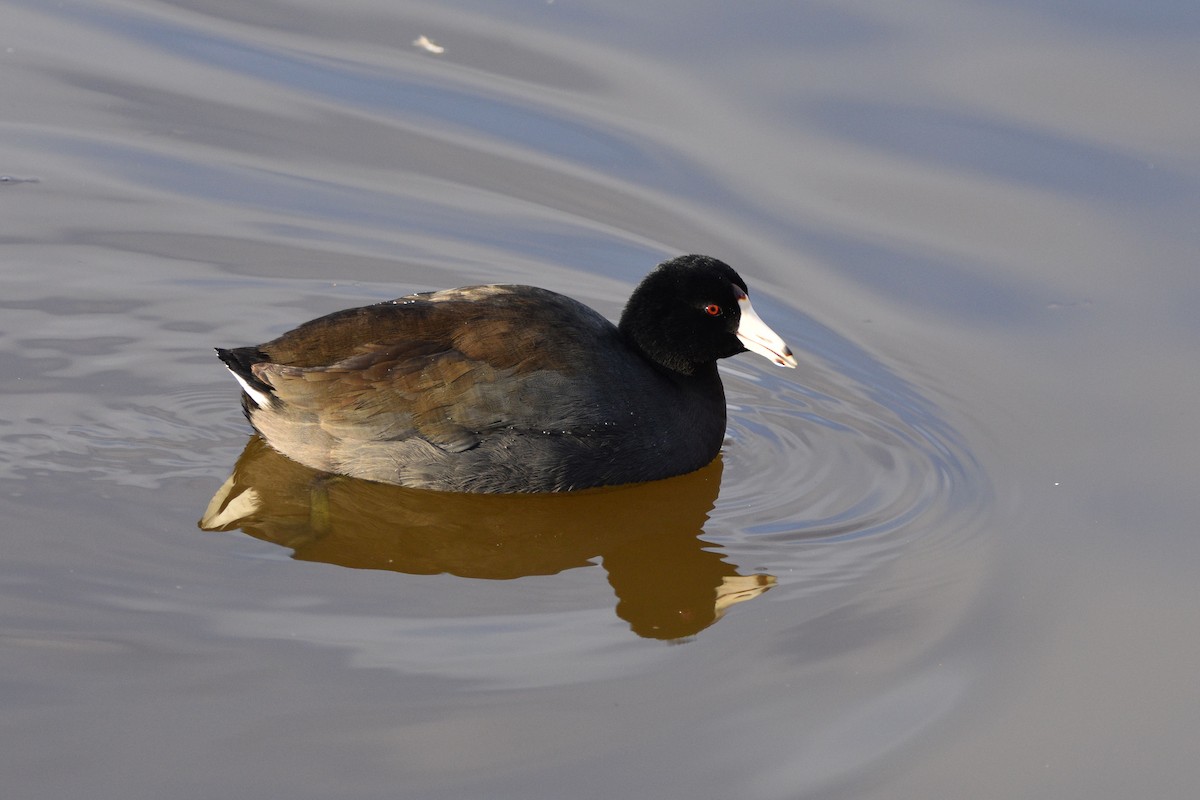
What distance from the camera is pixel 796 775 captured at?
4645 mm

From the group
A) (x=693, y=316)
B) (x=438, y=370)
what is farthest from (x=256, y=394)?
(x=693, y=316)

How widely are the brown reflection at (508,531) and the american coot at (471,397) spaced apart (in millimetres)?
92

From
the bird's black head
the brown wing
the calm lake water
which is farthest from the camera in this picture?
the bird's black head

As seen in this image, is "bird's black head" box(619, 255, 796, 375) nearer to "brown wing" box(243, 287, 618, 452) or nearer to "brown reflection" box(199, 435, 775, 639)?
"brown wing" box(243, 287, 618, 452)

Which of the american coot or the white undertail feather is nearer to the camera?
the american coot

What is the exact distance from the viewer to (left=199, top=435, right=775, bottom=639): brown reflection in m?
5.76

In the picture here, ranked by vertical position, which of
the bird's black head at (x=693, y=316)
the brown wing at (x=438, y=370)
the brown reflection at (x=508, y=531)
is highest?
the bird's black head at (x=693, y=316)

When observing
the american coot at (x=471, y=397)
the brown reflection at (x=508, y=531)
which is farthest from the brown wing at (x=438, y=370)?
the brown reflection at (x=508, y=531)

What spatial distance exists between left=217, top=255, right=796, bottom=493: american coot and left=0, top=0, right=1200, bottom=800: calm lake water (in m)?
0.16

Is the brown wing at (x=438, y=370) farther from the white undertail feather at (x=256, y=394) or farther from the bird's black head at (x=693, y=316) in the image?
the bird's black head at (x=693, y=316)

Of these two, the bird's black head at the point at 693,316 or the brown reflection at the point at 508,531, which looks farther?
the bird's black head at the point at 693,316

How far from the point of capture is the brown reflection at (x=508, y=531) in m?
5.76

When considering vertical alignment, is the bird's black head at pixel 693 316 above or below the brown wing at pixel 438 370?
above

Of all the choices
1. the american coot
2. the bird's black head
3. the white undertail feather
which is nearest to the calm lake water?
the american coot
